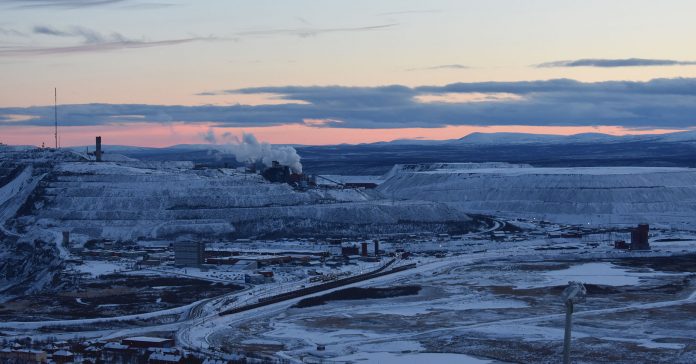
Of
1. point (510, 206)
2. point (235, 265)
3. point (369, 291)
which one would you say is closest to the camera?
point (369, 291)

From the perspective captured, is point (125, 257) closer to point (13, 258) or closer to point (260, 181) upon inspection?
point (13, 258)

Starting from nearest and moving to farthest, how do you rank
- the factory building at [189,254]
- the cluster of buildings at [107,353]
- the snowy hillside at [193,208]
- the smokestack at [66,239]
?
the cluster of buildings at [107,353] < the factory building at [189,254] < the smokestack at [66,239] < the snowy hillside at [193,208]

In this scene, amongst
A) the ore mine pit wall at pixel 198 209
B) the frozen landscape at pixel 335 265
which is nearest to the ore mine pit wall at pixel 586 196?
the frozen landscape at pixel 335 265

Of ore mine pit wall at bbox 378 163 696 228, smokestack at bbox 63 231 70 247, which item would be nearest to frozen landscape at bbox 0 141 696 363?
smokestack at bbox 63 231 70 247

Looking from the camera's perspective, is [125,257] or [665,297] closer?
[665,297]

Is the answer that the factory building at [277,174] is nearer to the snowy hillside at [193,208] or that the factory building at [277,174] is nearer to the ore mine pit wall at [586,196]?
the snowy hillside at [193,208]

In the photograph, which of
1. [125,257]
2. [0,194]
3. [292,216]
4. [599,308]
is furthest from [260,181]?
[599,308]
